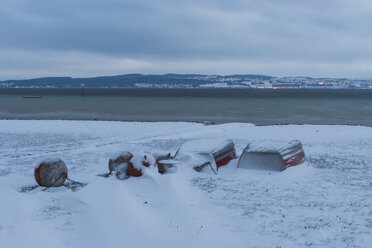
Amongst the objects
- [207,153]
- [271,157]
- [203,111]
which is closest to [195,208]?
[207,153]

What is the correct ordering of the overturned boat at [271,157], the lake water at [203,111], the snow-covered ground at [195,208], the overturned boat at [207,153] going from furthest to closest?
the lake water at [203,111] → the overturned boat at [207,153] → the overturned boat at [271,157] → the snow-covered ground at [195,208]

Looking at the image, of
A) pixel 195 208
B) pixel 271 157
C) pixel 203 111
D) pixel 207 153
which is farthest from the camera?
pixel 203 111

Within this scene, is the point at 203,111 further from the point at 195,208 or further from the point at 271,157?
the point at 195,208

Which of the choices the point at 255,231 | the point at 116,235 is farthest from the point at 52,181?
the point at 255,231

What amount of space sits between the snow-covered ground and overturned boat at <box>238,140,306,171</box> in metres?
0.36

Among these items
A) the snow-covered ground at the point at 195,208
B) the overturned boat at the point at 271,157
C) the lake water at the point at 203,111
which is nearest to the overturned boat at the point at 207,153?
the snow-covered ground at the point at 195,208

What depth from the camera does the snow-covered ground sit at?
748 centimetres

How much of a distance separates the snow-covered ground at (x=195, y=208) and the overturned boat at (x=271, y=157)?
355mm

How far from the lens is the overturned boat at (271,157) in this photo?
13.1m

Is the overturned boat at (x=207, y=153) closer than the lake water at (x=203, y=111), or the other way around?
the overturned boat at (x=207, y=153)

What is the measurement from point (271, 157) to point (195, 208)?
514 centimetres

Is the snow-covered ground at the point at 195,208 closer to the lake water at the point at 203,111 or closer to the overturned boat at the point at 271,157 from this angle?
the overturned boat at the point at 271,157

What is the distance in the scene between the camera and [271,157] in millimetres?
13250

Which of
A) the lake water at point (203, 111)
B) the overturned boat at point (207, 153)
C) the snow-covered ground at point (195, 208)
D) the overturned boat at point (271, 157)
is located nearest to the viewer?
the snow-covered ground at point (195, 208)
